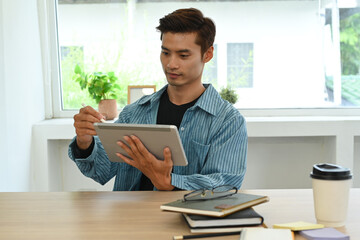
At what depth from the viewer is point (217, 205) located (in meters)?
1.26

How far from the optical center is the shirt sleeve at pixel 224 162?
5.56 ft

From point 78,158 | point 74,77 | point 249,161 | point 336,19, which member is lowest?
point 249,161

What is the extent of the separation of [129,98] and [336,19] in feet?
4.92

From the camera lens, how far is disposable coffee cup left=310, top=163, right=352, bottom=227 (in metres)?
1.23

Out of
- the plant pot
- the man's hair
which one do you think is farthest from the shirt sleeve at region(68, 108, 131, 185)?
the plant pot

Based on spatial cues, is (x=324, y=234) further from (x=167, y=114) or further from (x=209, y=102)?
(x=167, y=114)

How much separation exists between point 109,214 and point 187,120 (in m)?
0.64

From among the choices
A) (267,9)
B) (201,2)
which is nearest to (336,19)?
(267,9)

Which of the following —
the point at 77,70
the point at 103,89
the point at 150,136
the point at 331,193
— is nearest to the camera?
the point at 331,193

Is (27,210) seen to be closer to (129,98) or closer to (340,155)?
(129,98)

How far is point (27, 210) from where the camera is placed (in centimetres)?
145

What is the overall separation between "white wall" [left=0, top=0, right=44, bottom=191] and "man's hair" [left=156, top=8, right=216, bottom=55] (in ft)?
3.65

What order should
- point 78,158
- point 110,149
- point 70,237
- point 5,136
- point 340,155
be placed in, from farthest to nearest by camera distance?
point 340,155 < point 5,136 < point 78,158 < point 110,149 < point 70,237

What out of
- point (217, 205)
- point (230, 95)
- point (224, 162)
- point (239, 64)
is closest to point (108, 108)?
point (230, 95)
